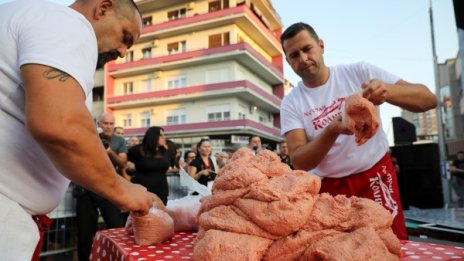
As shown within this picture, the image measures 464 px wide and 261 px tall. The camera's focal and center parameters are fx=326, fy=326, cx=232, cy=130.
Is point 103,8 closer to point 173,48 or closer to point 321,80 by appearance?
point 321,80

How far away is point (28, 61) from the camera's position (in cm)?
104

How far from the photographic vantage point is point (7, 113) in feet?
3.90

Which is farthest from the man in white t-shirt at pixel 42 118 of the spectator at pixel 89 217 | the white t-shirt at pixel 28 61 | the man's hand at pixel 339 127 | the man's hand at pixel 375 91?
the spectator at pixel 89 217

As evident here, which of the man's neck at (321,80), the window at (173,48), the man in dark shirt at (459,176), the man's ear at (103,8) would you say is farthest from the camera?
the window at (173,48)

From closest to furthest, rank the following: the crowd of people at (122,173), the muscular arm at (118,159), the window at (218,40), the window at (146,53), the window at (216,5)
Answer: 1. the crowd of people at (122,173)
2. the muscular arm at (118,159)
3. the window at (218,40)
4. the window at (216,5)
5. the window at (146,53)

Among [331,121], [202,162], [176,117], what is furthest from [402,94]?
[176,117]

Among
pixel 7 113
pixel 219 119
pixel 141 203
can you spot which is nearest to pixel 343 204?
pixel 141 203

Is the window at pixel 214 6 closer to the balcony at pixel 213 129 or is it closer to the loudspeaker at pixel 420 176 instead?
the balcony at pixel 213 129

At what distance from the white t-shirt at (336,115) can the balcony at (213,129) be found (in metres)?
21.0

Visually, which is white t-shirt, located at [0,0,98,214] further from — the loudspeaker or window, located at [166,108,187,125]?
window, located at [166,108,187,125]

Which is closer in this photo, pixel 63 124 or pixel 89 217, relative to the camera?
pixel 63 124

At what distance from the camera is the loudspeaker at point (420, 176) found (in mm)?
9109

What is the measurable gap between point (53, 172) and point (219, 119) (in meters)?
23.6

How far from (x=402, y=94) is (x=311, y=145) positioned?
0.59 m
